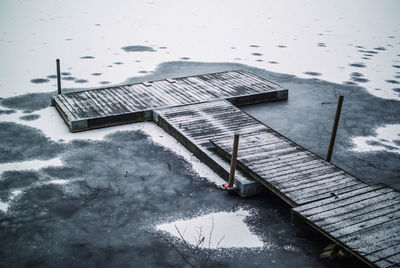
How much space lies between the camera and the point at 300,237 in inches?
289

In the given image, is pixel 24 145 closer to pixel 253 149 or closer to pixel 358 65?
pixel 253 149

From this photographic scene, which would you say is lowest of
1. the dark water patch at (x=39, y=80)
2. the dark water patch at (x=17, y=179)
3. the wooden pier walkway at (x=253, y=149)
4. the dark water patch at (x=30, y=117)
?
the dark water patch at (x=17, y=179)

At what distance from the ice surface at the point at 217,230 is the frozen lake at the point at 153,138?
0.03 meters

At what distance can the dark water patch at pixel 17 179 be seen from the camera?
8367mm

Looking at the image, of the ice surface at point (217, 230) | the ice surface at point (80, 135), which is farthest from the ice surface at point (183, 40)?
the ice surface at point (217, 230)

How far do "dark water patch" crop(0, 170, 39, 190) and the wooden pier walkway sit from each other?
2.14 m

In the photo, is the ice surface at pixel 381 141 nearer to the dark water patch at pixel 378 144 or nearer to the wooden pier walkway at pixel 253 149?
the dark water patch at pixel 378 144

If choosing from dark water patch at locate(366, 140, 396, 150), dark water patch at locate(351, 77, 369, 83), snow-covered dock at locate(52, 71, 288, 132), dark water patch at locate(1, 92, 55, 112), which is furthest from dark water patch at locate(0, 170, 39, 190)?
dark water patch at locate(351, 77, 369, 83)

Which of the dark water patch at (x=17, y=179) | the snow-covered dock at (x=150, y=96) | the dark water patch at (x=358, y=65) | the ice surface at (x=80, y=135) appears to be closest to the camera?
the dark water patch at (x=17, y=179)

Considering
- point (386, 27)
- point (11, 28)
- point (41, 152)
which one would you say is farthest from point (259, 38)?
point (41, 152)

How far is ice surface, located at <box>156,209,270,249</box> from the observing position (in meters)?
7.12

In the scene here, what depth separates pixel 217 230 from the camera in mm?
7418

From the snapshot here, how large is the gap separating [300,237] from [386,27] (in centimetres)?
2238

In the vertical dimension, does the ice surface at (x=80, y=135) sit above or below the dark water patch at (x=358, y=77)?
below
